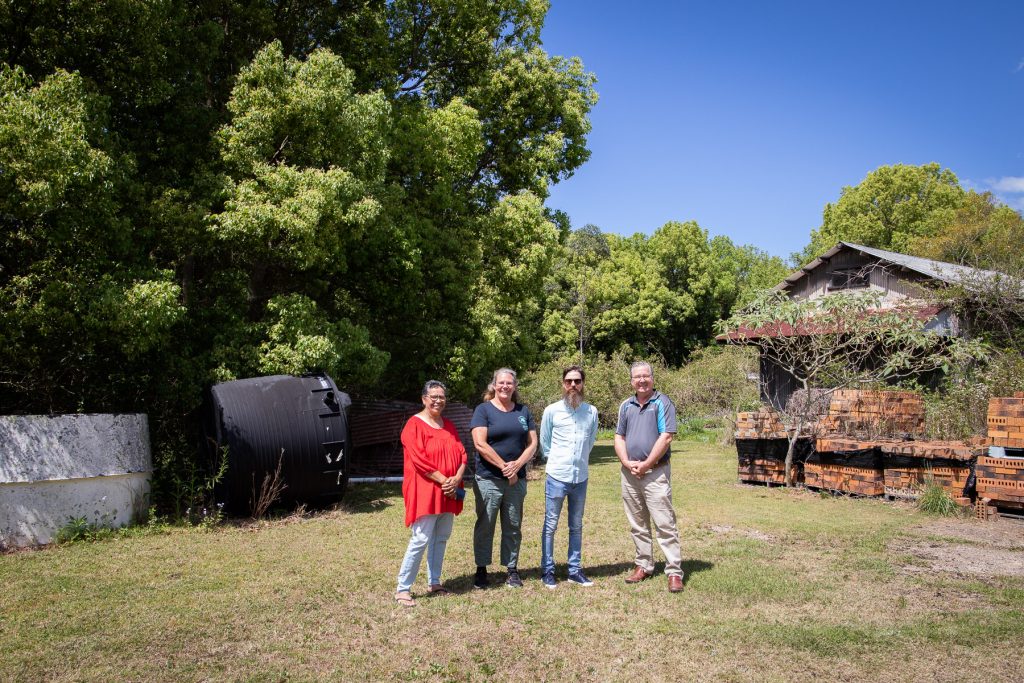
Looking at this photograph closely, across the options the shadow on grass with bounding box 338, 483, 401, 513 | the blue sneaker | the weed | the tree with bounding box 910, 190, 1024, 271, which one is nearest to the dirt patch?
the blue sneaker

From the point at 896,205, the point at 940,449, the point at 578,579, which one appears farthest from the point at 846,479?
the point at 896,205

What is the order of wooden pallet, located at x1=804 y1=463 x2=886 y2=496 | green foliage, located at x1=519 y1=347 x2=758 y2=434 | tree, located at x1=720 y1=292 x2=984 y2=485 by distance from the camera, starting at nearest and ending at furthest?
1. wooden pallet, located at x1=804 y1=463 x2=886 y2=496
2. tree, located at x1=720 y1=292 x2=984 y2=485
3. green foliage, located at x1=519 y1=347 x2=758 y2=434

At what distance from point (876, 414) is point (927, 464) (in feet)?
5.43

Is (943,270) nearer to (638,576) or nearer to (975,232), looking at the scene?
(975,232)

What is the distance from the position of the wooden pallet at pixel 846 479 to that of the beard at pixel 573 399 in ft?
23.2

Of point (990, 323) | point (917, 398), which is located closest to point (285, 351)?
point (917, 398)

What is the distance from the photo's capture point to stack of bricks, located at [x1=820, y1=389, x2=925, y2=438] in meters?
12.4

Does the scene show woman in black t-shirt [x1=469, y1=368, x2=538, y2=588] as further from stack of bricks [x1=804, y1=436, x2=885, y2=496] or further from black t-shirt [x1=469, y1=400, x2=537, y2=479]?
stack of bricks [x1=804, y1=436, x2=885, y2=496]

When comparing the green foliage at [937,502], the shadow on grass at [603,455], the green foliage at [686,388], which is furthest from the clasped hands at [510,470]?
the green foliage at [686,388]

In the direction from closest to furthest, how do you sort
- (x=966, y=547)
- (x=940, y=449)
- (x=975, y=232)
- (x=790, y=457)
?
(x=966, y=547), (x=940, y=449), (x=790, y=457), (x=975, y=232)

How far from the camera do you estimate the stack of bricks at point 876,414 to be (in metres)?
12.4

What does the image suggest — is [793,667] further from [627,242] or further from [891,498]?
[627,242]

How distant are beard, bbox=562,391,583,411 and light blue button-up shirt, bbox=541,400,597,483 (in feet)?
0.11

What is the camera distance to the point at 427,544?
6.04m
